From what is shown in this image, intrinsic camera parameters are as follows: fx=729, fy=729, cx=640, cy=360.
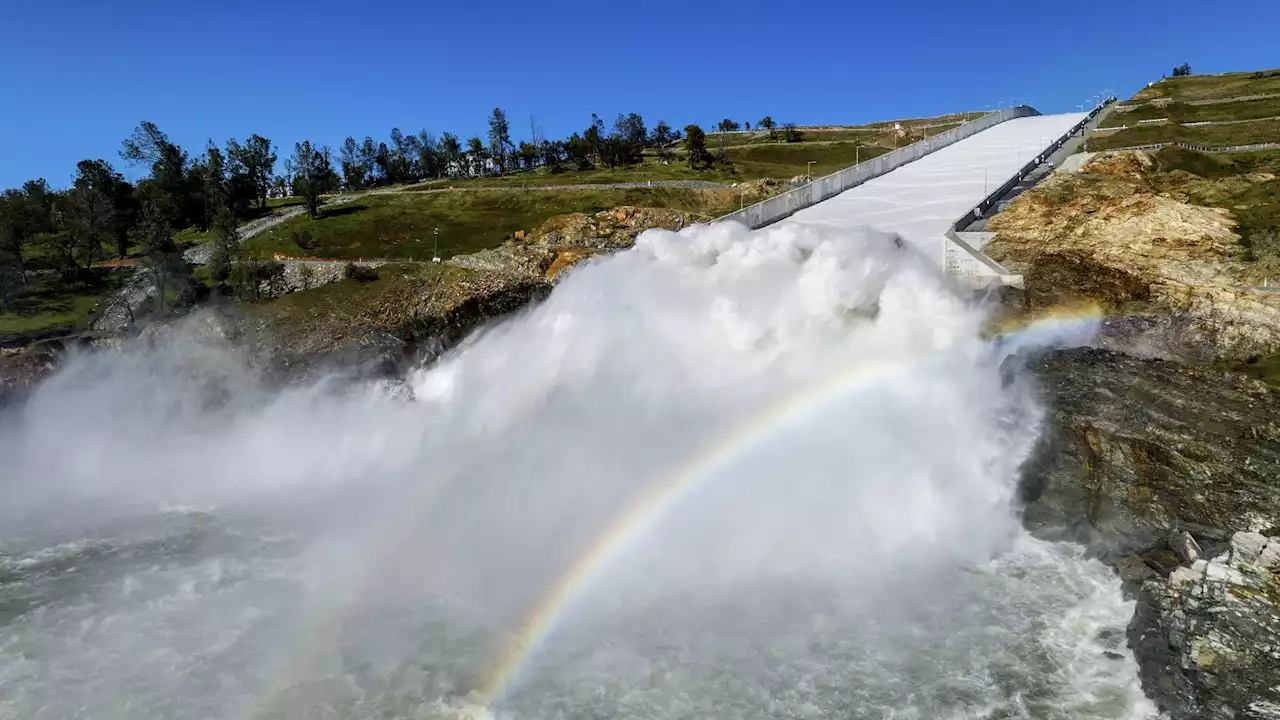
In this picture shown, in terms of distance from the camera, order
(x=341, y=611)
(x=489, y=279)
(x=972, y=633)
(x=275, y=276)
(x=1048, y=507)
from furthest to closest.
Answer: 1. (x=275, y=276)
2. (x=489, y=279)
3. (x=1048, y=507)
4. (x=341, y=611)
5. (x=972, y=633)

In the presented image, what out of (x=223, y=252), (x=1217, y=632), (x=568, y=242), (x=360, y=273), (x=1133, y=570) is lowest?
(x=1133, y=570)

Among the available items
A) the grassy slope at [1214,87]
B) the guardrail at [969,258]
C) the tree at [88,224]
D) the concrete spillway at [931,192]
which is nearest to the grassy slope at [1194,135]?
the concrete spillway at [931,192]

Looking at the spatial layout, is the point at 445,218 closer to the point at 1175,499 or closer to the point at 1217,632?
the point at 1175,499

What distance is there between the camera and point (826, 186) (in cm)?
3584

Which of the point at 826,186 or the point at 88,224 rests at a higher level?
the point at 88,224

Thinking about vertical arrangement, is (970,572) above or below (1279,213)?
below

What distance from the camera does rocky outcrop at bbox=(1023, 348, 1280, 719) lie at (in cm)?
1041

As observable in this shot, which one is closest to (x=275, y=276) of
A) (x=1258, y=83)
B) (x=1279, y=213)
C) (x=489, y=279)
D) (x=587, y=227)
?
(x=489, y=279)

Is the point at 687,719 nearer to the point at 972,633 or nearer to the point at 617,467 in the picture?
the point at 972,633

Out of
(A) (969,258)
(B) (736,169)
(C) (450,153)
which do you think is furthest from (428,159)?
(A) (969,258)

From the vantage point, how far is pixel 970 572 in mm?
14484

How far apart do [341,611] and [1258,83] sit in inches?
4026

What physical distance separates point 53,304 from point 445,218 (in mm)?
29034

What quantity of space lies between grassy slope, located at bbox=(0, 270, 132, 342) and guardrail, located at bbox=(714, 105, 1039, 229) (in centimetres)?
3413
